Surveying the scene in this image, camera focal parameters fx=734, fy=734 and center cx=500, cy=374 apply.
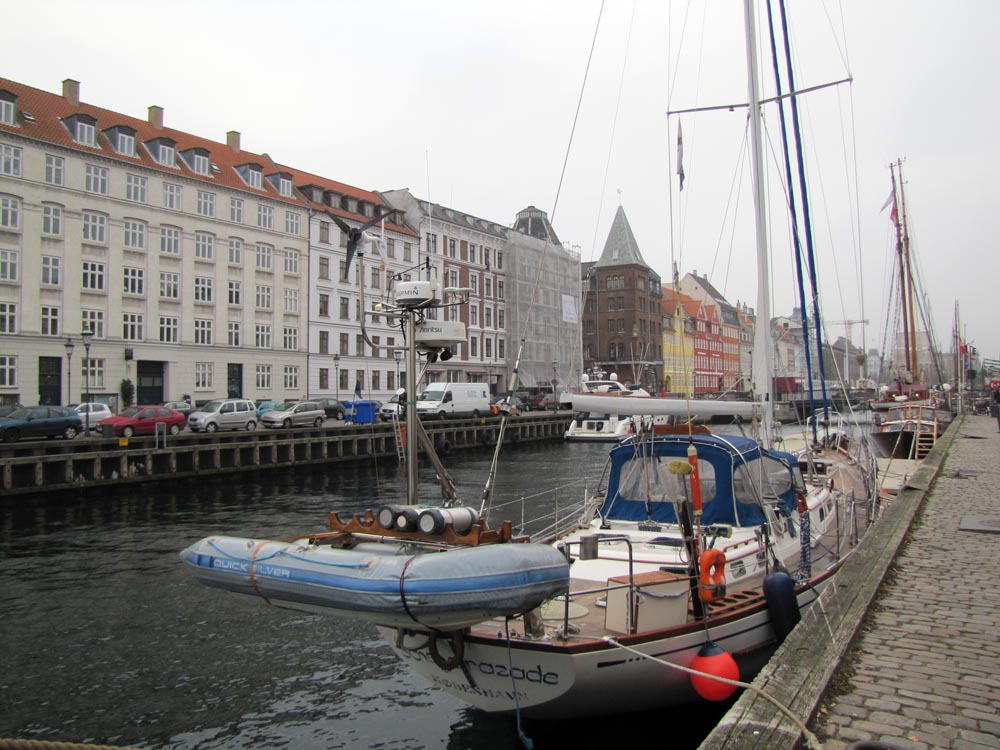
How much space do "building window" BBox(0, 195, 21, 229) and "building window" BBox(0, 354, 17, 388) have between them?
7.37 meters

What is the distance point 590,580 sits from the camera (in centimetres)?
836

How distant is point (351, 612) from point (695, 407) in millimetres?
5254

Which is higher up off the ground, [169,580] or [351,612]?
[351,612]

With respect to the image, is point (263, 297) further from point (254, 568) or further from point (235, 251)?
point (254, 568)

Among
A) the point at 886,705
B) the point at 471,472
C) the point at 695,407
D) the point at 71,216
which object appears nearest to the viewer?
the point at 886,705

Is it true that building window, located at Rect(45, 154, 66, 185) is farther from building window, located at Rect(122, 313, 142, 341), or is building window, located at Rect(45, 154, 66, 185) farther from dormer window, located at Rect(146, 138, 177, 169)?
building window, located at Rect(122, 313, 142, 341)

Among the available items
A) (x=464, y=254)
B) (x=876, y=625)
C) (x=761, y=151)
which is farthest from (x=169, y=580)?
(x=464, y=254)

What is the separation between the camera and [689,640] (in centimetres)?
716

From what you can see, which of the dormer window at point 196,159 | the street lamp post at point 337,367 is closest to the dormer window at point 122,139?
the dormer window at point 196,159

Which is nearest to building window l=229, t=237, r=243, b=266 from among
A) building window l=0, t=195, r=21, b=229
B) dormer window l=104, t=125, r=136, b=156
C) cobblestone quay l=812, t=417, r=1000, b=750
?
dormer window l=104, t=125, r=136, b=156

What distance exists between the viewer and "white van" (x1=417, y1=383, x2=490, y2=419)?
152 ft

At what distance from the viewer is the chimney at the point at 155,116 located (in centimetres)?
5134

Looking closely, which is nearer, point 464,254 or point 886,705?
point 886,705

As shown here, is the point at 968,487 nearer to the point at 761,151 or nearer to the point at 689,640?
the point at 761,151
